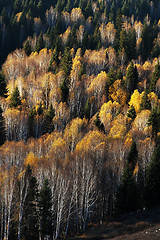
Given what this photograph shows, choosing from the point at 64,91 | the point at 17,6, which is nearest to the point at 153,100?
the point at 64,91

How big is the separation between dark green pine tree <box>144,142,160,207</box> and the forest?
0.52 feet

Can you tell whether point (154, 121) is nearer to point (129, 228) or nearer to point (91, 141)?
point (91, 141)

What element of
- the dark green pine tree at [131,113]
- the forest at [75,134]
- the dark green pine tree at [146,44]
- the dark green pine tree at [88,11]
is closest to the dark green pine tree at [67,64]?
→ the forest at [75,134]

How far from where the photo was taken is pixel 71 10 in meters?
158

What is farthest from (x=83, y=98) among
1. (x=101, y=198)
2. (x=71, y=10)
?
(x=71, y=10)

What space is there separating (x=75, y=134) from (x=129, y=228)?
78.0 feet

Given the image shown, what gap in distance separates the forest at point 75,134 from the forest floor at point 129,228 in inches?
86.5

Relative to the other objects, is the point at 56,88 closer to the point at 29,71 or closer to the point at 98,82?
the point at 98,82

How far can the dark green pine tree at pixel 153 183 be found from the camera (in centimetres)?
4294

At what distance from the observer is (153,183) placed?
141 ft

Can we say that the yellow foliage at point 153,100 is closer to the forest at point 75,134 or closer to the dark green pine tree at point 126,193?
the forest at point 75,134

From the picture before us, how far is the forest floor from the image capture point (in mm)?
31522

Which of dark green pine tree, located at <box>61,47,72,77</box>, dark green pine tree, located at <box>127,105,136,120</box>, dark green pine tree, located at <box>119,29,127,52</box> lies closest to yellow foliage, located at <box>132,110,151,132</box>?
dark green pine tree, located at <box>127,105,136,120</box>

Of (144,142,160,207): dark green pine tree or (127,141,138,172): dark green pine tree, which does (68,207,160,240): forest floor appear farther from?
(127,141,138,172): dark green pine tree
